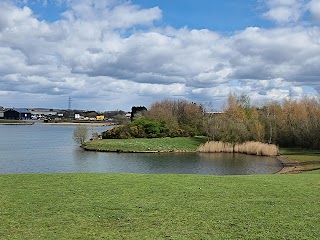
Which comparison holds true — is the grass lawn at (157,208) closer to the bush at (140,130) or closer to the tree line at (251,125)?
the tree line at (251,125)

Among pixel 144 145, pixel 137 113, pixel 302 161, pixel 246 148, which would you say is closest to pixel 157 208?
pixel 302 161

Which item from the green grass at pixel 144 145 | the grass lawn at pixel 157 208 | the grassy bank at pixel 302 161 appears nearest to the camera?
the grass lawn at pixel 157 208

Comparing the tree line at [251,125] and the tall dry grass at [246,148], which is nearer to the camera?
the tall dry grass at [246,148]

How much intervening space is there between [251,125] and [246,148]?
6.12 metres

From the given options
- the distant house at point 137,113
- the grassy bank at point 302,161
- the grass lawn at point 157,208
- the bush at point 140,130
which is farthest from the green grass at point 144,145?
the grass lawn at point 157,208

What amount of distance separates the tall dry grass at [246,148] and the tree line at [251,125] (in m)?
1.64

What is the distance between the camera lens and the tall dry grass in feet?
171

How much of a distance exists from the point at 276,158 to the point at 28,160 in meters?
30.3

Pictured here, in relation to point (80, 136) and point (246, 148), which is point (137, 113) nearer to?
point (80, 136)

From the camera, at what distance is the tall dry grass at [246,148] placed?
52.1 m

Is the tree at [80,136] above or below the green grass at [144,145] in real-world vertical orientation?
above

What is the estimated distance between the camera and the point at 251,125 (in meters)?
59.9

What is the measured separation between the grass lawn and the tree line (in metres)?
45.4

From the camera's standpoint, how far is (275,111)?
63875 mm
